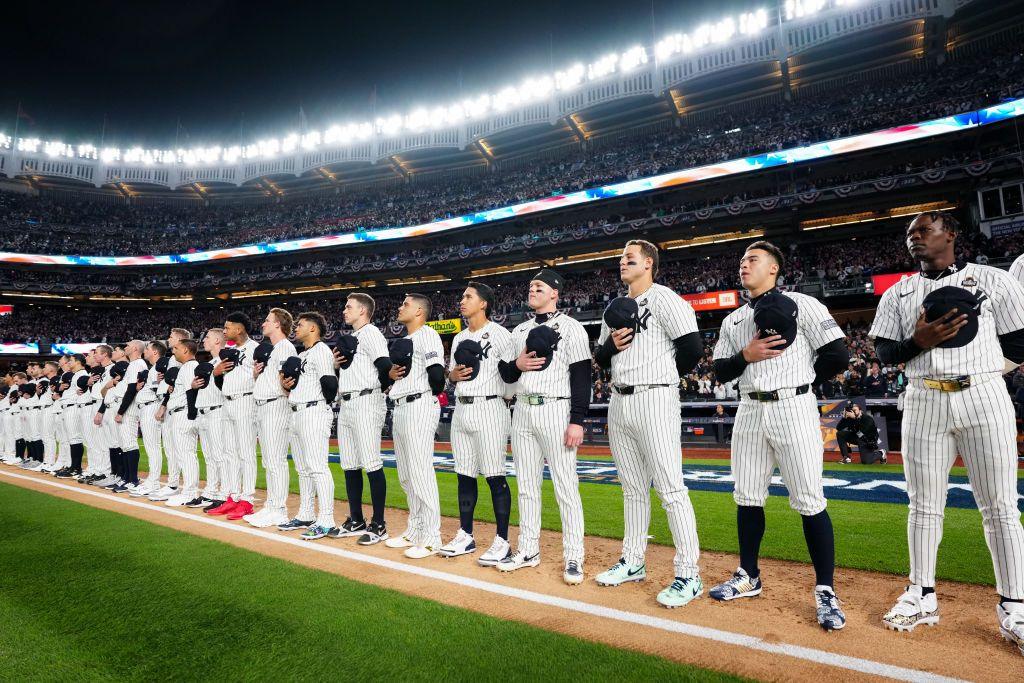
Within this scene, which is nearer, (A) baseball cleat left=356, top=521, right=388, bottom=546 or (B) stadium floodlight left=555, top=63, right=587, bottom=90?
(A) baseball cleat left=356, top=521, right=388, bottom=546

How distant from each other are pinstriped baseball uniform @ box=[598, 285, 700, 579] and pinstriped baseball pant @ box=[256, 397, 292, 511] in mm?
3966

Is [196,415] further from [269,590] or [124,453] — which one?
[269,590]

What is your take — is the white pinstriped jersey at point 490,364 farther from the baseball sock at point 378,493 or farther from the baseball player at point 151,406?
the baseball player at point 151,406

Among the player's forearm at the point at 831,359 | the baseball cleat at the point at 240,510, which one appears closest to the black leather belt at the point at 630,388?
the player's forearm at the point at 831,359

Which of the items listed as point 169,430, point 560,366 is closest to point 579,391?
point 560,366

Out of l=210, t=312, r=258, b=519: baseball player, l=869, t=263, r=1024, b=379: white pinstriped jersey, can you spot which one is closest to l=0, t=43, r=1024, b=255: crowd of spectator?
l=869, t=263, r=1024, b=379: white pinstriped jersey

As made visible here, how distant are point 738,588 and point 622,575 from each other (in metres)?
0.74

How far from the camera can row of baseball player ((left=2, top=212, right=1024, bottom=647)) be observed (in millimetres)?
2844

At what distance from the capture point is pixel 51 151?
1474 inches

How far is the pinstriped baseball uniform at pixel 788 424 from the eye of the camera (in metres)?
3.11

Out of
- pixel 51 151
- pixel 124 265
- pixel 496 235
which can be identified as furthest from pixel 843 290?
pixel 51 151

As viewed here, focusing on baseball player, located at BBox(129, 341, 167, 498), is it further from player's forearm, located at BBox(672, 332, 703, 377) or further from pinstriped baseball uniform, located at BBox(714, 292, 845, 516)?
pinstriped baseball uniform, located at BBox(714, 292, 845, 516)

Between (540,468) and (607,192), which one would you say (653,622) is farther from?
(607,192)

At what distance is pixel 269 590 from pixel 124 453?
693 cm
